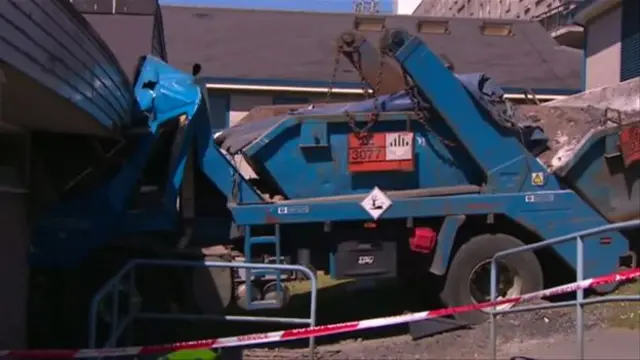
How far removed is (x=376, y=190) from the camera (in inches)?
362

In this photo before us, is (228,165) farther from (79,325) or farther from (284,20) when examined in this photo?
(284,20)

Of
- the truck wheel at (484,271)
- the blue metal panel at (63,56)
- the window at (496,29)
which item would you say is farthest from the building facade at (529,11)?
the blue metal panel at (63,56)

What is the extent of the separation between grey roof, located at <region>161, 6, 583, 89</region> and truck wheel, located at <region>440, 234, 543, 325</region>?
46.2 feet

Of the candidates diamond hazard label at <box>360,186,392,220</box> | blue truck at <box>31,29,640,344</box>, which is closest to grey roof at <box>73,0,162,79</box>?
blue truck at <box>31,29,640,344</box>

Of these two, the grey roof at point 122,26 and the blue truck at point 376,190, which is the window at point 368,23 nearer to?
the grey roof at point 122,26

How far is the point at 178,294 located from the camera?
8891 millimetres

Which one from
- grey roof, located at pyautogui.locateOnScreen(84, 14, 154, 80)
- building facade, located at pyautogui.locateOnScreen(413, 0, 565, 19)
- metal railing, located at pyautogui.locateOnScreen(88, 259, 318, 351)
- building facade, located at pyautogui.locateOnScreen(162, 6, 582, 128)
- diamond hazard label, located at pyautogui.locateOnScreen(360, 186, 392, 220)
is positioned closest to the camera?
metal railing, located at pyautogui.locateOnScreen(88, 259, 318, 351)

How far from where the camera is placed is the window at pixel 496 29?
89.6 ft

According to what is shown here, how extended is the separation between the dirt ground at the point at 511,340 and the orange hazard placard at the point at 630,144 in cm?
132

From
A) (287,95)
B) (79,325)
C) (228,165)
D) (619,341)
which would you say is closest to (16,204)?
(79,325)

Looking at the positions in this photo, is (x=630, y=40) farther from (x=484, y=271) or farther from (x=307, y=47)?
(x=307, y=47)

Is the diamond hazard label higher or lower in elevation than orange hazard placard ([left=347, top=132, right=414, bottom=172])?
lower

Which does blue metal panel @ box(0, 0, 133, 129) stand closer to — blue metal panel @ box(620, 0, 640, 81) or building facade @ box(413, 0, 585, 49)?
blue metal panel @ box(620, 0, 640, 81)

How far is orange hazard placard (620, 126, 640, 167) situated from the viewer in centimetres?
927
